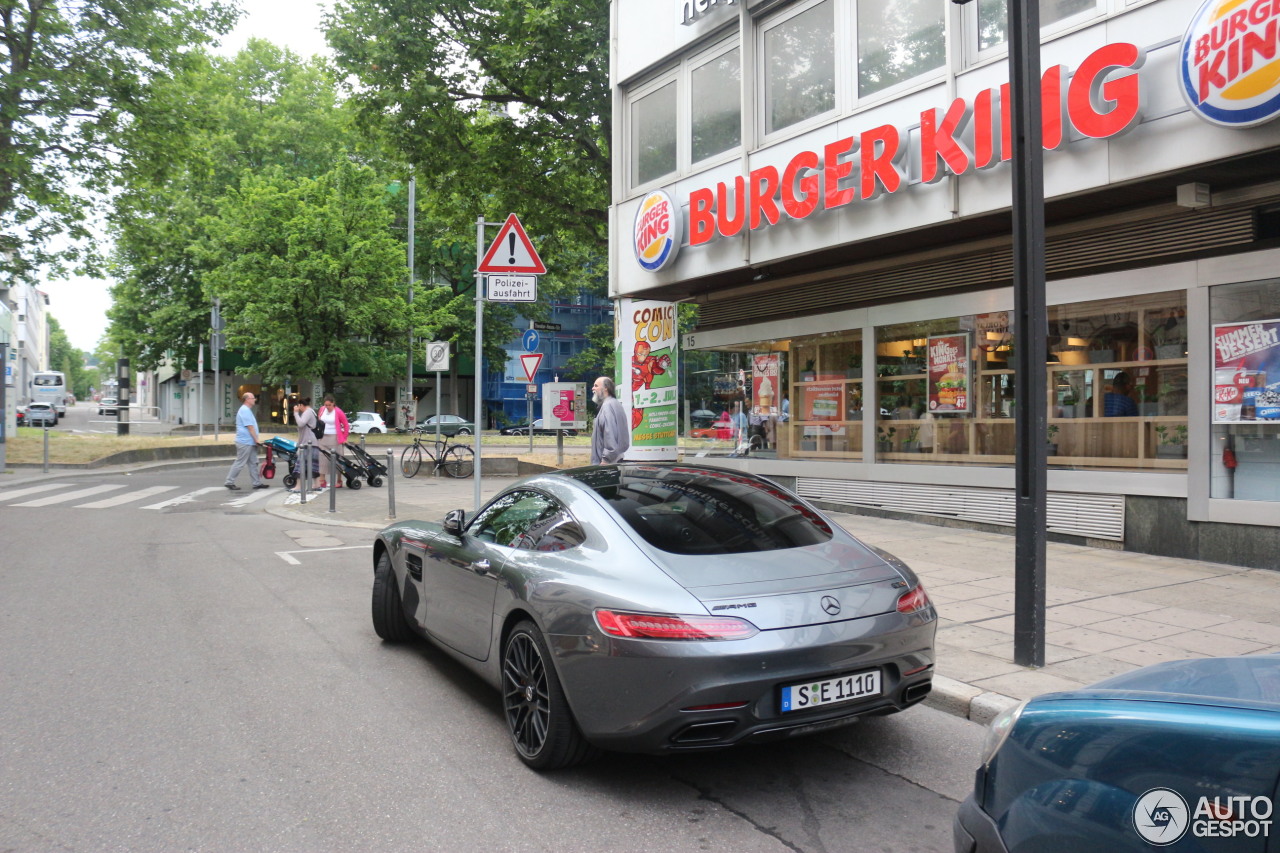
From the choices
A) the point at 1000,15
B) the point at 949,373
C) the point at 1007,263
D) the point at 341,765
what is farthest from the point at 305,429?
the point at 341,765

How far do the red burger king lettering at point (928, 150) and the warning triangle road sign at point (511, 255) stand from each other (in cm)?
365

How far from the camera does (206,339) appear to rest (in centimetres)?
4222

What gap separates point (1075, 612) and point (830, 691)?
12.4 feet

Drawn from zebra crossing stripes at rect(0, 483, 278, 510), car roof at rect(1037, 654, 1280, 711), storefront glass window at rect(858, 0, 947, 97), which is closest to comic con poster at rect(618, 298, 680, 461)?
storefront glass window at rect(858, 0, 947, 97)

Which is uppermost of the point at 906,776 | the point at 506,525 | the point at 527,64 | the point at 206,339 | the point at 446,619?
the point at 527,64

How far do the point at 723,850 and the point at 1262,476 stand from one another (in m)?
7.31

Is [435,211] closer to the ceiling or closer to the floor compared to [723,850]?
closer to the ceiling

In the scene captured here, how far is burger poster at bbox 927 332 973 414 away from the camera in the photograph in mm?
11094

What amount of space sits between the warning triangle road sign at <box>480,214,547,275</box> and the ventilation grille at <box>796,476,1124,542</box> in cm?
555

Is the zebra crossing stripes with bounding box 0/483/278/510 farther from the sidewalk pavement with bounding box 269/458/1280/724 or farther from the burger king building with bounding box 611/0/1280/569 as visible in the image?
the sidewalk pavement with bounding box 269/458/1280/724

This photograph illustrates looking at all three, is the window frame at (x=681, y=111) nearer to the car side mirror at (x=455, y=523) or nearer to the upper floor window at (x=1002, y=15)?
the upper floor window at (x=1002, y=15)

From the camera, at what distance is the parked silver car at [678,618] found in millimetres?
3396

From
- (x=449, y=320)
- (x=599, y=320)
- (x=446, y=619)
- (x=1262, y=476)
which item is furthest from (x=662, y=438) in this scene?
(x=599, y=320)

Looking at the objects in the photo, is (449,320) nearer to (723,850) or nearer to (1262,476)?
(1262,476)
